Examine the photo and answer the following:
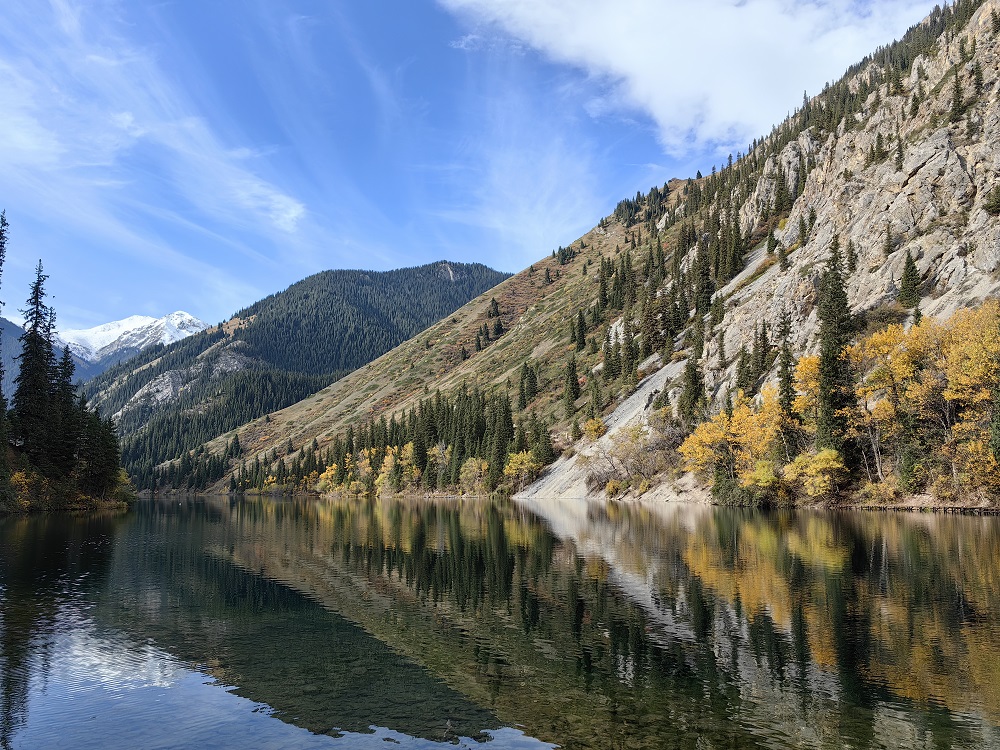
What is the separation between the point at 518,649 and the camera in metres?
21.8

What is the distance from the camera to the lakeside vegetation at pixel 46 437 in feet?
285

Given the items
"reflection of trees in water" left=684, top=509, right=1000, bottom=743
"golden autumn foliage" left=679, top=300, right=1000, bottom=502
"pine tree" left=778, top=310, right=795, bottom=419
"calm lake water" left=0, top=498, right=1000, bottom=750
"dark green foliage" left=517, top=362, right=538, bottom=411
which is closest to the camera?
"calm lake water" left=0, top=498, right=1000, bottom=750

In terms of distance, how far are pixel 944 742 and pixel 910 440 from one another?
7059 cm

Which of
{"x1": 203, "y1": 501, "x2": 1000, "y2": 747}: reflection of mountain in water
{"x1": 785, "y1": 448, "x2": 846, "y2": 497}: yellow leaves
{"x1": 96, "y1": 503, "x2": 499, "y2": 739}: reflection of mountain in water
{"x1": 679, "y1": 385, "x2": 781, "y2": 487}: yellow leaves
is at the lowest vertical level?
{"x1": 96, "y1": 503, "x2": 499, "y2": 739}: reflection of mountain in water

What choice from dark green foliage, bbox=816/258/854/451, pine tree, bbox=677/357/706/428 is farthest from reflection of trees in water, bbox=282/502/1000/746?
pine tree, bbox=677/357/706/428

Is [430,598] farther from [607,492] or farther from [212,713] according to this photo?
[607,492]

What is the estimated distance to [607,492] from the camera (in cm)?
12031

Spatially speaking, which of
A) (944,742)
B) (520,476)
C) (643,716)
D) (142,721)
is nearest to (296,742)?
(142,721)

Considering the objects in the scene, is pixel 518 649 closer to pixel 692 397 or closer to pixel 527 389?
pixel 692 397

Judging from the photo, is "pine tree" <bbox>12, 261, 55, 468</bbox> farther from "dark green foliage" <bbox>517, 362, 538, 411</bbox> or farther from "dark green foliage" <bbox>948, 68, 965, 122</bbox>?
"dark green foliage" <bbox>948, 68, 965, 122</bbox>

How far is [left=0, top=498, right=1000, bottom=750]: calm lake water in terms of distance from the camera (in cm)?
1538

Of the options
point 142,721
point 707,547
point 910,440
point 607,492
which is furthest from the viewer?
point 607,492

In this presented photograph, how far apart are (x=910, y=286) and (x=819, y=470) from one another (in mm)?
36819

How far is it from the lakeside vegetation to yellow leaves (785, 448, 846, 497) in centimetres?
10364
